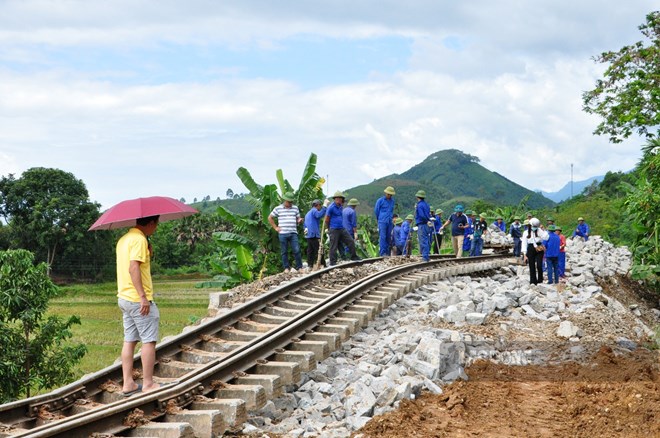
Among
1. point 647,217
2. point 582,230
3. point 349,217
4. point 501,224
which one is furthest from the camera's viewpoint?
point 501,224

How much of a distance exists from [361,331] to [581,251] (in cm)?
1850

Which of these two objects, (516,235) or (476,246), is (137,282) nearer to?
(476,246)

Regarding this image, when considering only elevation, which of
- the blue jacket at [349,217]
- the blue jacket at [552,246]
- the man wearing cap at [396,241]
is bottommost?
the blue jacket at [552,246]

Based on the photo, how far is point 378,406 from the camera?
6.74m

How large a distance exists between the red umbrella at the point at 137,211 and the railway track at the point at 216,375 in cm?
143

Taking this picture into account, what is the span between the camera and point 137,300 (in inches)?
269

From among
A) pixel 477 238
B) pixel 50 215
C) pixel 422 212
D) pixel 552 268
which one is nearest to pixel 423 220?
pixel 422 212

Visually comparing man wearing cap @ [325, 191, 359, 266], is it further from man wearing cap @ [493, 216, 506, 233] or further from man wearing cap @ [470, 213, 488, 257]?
man wearing cap @ [493, 216, 506, 233]

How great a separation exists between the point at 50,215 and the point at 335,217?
176 feet

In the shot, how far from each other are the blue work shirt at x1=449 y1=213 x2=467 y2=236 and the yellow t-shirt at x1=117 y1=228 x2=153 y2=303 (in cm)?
1415

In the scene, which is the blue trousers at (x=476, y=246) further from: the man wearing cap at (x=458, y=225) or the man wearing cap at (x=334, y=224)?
the man wearing cap at (x=334, y=224)

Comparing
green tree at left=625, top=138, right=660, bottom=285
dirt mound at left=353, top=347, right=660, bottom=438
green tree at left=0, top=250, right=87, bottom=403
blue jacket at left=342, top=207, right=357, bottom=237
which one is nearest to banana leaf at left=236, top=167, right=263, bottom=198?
blue jacket at left=342, top=207, right=357, bottom=237

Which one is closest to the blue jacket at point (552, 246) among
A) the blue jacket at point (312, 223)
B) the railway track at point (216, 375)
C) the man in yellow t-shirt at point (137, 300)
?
the blue jacket at point (312, 223)

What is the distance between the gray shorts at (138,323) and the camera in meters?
6.84
